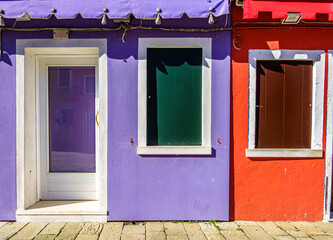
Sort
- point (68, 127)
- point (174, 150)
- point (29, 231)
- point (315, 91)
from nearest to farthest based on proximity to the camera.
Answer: point (29, 231) → point (174, 150) → point (315, 91) → point (68, 127)

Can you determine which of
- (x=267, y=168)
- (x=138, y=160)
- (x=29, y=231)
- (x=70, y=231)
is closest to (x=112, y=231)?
(x=70, y=231)

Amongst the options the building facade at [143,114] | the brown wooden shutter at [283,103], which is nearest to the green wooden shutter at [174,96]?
the building facade at [143,114]

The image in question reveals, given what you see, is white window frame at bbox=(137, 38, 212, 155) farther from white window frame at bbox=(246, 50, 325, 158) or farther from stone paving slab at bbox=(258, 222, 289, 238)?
stone paving slab at bbox=(258, 222, 289, 238)

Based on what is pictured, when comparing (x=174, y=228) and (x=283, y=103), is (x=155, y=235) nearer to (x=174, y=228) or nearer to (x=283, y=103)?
(x=174, y=228)

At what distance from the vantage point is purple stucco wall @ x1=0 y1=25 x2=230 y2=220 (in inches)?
186

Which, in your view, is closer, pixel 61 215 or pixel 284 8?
pixel 284 8

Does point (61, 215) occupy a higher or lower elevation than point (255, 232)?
higher

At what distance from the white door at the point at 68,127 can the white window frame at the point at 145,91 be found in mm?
1064

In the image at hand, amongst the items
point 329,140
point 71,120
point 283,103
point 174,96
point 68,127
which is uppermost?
point 174,96

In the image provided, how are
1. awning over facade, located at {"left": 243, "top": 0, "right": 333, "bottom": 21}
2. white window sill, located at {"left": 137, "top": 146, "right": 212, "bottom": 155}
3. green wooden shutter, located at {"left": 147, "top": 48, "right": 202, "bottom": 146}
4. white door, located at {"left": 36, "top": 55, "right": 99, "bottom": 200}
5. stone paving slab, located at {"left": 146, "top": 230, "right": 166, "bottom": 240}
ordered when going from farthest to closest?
white door, located at {"left": 36, "top": 55, "right": 99, "bottom": 200} < green wooden shutter, located at {"left": 147, "top": 48, "right": 202, "bottom": 146} < white window sill, located at {"left": 137, "top": 146, "right": 212, "bottom": 155} < awning over facade, located at {"left": 243, "top": 0, "right": 333, "bottom": 21} < stone paving slab, located at {"left": 146, "top": 230, "right": 166, "bottom": 240}

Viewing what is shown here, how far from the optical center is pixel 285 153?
4.78 metres

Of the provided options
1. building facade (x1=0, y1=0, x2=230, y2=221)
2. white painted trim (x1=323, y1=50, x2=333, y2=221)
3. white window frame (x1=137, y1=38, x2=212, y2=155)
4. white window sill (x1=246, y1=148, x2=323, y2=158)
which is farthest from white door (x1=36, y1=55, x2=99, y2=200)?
white painted trim (x1=323, y1=50, x2=333, y2=221)

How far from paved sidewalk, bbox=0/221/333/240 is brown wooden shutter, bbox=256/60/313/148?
134cm

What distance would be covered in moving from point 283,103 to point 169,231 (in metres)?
2.85
